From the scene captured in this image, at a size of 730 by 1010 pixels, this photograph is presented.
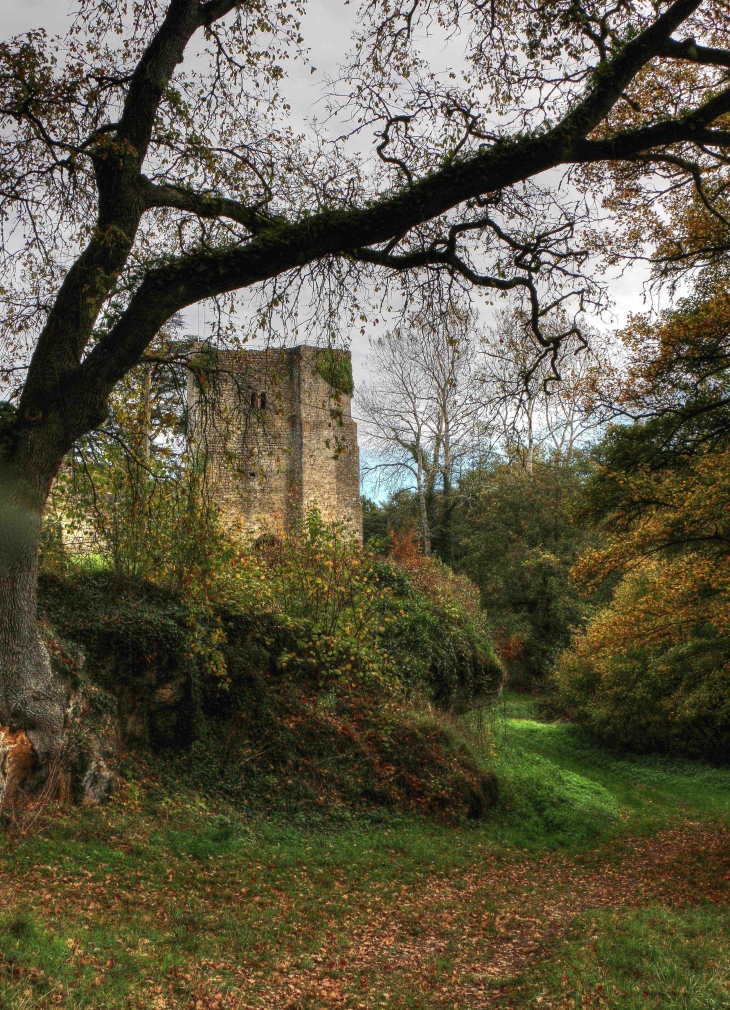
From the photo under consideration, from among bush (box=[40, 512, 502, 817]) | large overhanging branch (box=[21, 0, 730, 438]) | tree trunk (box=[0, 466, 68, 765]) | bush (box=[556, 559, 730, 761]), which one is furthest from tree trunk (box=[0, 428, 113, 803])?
bush (box=[556, 559, 730, 761])

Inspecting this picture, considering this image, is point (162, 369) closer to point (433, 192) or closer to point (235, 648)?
point (433, 192)

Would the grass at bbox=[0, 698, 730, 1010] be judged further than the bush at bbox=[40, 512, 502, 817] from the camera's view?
No

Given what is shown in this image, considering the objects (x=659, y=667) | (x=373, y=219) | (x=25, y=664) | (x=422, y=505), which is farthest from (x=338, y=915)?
(x=422, y=505)

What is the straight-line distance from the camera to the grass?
5.28 metres

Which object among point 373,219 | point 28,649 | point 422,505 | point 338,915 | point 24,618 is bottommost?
point 338,915

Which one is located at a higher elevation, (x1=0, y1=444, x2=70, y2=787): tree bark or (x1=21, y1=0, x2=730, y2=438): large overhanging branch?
(x1=21, y1=0, x2=730, y2=438): large overhanging branch

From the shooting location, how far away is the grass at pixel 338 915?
17.3ft

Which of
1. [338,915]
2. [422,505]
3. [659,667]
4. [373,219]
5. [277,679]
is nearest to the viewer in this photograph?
[373,219]

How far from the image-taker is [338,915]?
7348mm

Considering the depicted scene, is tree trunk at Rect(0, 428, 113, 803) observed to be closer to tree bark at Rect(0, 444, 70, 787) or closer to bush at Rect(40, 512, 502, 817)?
tree bark at Rect(0, 444, 70, 787)

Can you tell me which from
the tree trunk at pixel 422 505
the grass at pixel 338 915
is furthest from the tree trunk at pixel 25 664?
the tree trunk at pixel 422 505

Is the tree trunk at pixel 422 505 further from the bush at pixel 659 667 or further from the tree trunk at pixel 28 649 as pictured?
the tree trunk at pixel 28 649

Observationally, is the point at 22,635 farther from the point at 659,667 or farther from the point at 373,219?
the point at 659,667

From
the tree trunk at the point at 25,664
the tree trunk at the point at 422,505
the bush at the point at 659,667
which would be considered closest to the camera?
the tree trunk at the point at 25,664
